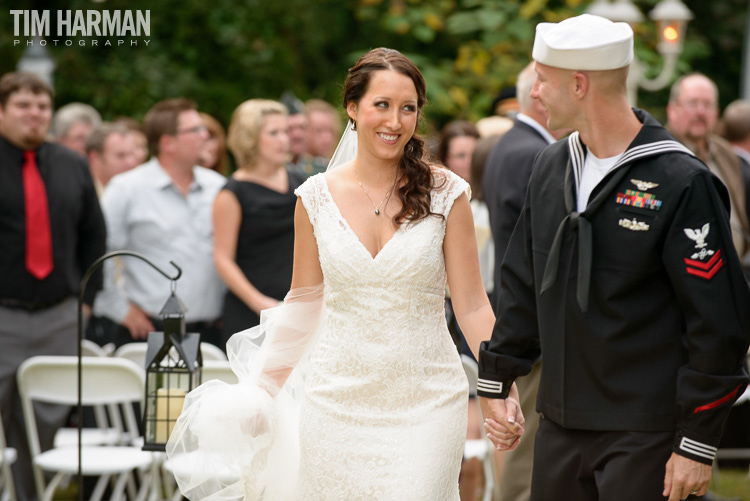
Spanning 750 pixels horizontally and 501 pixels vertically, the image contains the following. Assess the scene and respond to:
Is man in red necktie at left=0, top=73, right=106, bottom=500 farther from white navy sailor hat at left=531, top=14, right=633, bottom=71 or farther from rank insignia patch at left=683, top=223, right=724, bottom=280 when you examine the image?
rank insignia patch at left=683, top=223, right=724, bottom=280

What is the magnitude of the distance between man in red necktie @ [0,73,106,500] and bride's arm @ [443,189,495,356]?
3495 mm

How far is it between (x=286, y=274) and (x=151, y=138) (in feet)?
4.86

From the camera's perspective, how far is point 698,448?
10.5 ft

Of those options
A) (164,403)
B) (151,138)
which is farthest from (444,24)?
(164,403)

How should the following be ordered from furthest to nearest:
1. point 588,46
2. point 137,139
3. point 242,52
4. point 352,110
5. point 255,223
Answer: point 242,52
point 137,139
point 255,223
point 352,110
point 588,46

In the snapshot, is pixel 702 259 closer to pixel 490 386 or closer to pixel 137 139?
pixel 490 386

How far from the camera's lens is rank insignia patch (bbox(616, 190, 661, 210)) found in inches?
131

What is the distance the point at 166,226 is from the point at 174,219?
0.08m

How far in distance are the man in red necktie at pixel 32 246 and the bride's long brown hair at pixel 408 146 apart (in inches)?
134

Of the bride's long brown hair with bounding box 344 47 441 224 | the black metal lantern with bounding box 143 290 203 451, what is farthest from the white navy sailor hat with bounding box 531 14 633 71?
the black metal lantern with bounding box 143 290 203 451

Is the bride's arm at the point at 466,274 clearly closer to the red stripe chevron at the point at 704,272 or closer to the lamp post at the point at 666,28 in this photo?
the red stripe chevron at the point at 704,272

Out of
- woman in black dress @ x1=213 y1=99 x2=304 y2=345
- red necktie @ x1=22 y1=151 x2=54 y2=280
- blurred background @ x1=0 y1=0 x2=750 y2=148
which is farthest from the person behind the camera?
blurred background @ x1=0 y1=0 x2=750 y2=148

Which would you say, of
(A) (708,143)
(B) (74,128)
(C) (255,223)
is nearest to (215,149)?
(B) (74,128)

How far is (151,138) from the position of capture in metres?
7.55
